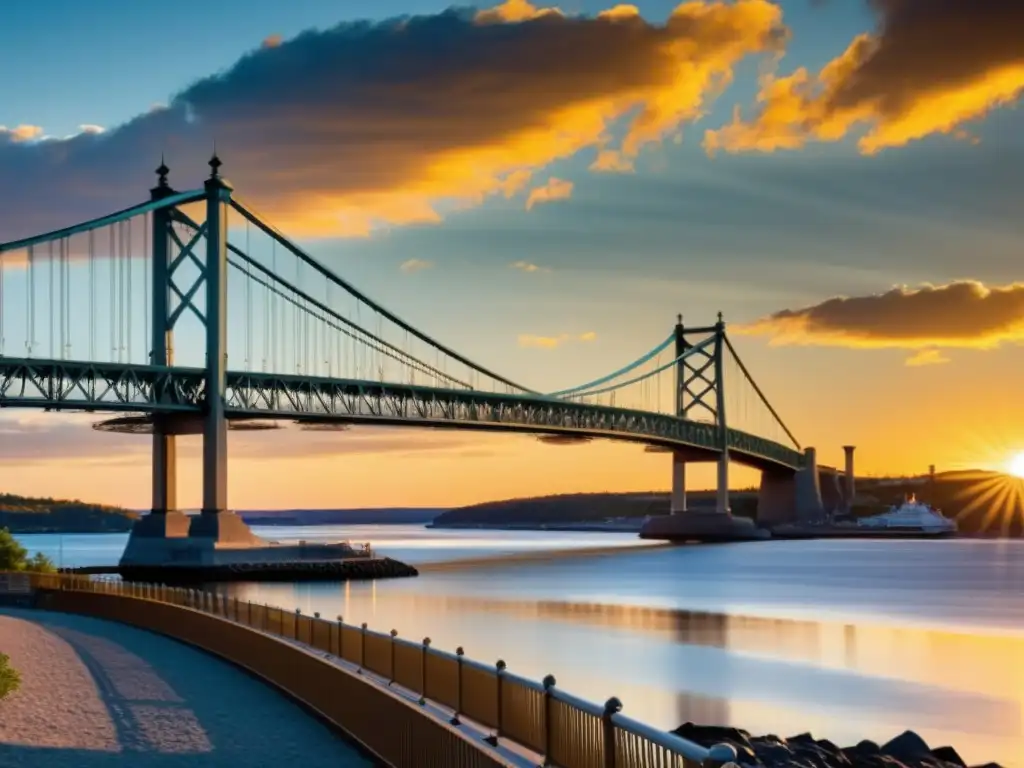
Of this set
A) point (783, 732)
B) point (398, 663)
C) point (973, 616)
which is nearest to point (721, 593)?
point (973, 616)

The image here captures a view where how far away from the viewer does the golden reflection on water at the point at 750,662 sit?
97.1 ft

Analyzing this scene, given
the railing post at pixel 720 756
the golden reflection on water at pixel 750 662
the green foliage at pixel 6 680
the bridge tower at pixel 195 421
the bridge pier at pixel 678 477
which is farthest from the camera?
the bridge pier at pixel 678 477

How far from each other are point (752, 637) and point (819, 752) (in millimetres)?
30194

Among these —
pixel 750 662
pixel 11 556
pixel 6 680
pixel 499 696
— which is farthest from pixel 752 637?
pixel 499 696

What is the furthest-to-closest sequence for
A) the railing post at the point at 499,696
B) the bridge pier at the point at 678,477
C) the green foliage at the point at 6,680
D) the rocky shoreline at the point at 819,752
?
the bridge pier at the point at 678,477 → the green foliage at the point at 6,680 → the rocky shoreline at the point at 819,752 → the railing post at the point at 499,696

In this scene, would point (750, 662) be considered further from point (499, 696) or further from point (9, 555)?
point (9, 555)

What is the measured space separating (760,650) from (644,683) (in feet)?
37.2

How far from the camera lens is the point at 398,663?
18000 millimetres

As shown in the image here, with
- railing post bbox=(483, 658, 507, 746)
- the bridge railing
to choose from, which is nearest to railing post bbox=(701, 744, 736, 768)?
the bridge railing

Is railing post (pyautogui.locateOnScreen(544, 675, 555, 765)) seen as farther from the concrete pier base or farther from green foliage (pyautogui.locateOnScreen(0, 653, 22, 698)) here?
the concrete pier base

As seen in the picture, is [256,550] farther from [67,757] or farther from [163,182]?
[67,757]

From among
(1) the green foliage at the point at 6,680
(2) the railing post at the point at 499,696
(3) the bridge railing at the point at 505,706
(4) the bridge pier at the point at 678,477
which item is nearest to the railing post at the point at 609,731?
(3) the bridge railing at the point at 505,706

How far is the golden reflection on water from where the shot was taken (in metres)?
29.6

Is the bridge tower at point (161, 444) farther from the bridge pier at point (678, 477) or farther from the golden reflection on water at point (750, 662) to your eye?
the bridge pier at point (678, 477)
